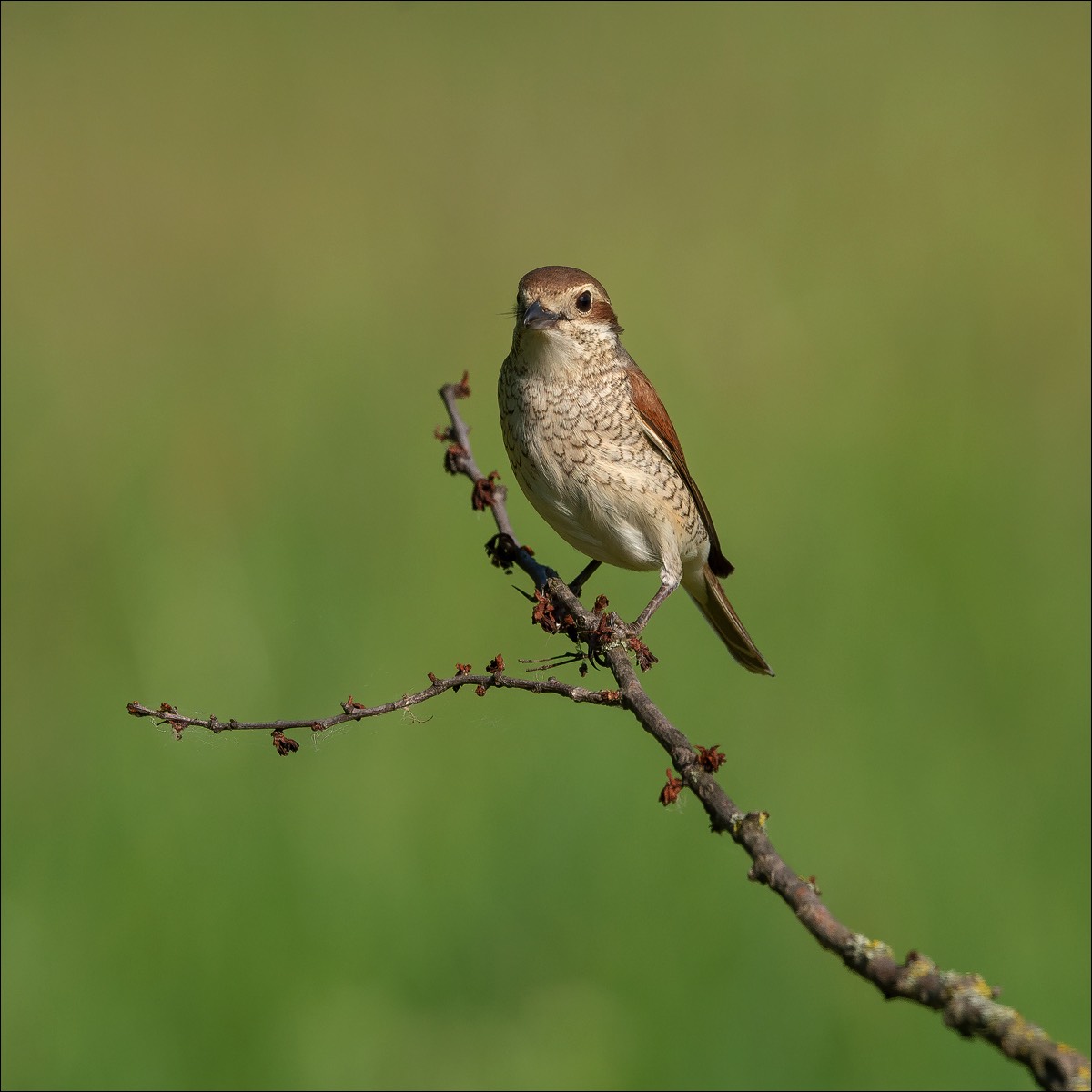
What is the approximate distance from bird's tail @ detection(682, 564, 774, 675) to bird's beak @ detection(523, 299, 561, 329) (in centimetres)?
125

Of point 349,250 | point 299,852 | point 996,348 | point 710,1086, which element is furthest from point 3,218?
point 710,1086

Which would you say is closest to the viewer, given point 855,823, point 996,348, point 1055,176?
point 855,823

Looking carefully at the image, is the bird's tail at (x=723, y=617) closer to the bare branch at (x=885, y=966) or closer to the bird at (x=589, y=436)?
the bird at (x=589, y=436)

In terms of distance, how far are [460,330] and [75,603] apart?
4.13 meters

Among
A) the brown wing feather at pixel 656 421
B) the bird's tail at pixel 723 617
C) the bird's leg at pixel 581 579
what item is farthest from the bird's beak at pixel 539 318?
the bird's tail at pixel 723 617

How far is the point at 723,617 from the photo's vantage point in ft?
19.0

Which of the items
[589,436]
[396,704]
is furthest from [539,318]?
[396,704]

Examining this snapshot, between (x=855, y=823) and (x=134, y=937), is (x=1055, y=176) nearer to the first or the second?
(x=855, y=823)

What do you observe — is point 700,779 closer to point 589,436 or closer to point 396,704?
point 396,704

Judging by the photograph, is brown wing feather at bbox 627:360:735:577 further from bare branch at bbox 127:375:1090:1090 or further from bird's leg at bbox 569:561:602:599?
bare branch at bbox 127:375:1090:1090

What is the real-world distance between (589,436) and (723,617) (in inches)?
50.1

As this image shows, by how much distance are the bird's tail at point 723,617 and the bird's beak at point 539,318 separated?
1.25 meters

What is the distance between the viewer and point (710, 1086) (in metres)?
5.33

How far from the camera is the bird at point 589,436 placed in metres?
4.72
